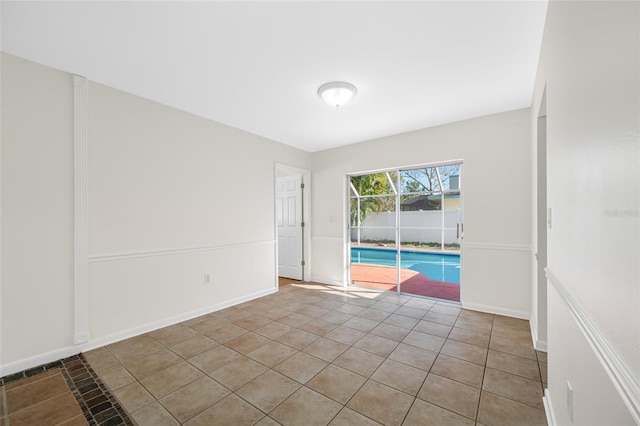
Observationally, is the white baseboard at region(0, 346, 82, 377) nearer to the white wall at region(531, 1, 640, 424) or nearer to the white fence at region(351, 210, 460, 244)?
the white wall at region(531, 1, 640, 424)

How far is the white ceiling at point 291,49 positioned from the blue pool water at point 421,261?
4012 millimetres

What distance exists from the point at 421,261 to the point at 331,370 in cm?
614

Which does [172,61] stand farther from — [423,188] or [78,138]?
[423,188]

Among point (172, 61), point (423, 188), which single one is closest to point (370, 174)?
point (423, 188)

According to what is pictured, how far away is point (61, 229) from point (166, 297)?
1.26 meters

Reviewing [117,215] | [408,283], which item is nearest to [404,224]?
[408,283]

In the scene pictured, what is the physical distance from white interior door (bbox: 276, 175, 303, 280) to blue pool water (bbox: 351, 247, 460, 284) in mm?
1603

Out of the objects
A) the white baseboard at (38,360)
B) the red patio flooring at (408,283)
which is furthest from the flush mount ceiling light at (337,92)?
the white baseboard at (38,360)

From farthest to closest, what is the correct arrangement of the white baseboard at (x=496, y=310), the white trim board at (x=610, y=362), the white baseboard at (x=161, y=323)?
the white baseboard at (x=496, y=310), the white baseboard at (x=161, y=323), the white trim board at (x=610, y=362)

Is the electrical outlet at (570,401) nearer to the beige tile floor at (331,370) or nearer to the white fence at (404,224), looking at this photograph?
the beige tile floor at (331,370)

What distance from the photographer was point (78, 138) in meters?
2.50

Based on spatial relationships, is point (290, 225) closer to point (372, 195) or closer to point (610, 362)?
point (372, 195)

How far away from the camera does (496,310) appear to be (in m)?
3.42

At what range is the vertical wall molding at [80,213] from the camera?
2.46 metres
